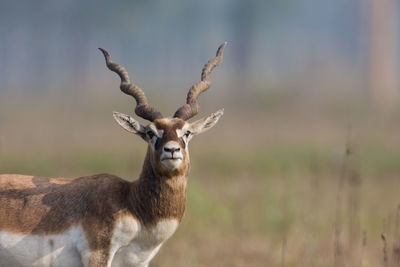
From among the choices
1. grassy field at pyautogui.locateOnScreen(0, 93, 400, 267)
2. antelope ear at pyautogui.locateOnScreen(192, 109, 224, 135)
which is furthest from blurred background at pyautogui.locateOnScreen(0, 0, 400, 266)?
antelope ear at pyautogui.locateOnScreen(192, 109, 224, 135)

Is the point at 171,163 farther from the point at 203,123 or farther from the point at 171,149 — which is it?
the point at 203,123

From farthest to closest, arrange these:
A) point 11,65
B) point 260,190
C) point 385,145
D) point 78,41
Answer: point 11,65, point 78,41, point 385,145, point 260,190

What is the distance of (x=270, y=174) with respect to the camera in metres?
17.3

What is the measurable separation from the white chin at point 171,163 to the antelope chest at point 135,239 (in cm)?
60

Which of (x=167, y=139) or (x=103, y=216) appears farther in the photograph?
(x=103, y=216)

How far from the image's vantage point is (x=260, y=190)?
49.3 feet

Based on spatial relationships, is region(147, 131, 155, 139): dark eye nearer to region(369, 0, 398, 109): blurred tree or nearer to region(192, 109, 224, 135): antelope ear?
region(192, 109, 224, 135): antelope ear

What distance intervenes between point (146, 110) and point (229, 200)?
22.4 ft

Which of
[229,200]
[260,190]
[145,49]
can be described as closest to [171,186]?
[229,200]

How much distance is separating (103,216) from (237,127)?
71.7 ft

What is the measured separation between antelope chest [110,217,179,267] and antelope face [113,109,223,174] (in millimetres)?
556

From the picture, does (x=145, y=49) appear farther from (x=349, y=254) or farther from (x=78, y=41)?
(x=349, y=254)

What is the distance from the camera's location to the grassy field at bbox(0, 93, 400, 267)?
35.6 feet

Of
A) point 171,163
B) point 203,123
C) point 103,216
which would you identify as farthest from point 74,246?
point 203,123
